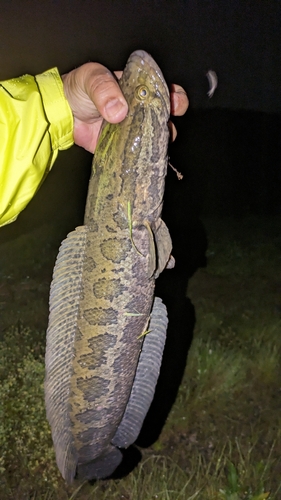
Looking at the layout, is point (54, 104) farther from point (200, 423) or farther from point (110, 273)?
point (200, 423)

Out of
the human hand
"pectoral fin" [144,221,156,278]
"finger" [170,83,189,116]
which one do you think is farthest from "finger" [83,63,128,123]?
"pectoral fin" [144,221,156,278]

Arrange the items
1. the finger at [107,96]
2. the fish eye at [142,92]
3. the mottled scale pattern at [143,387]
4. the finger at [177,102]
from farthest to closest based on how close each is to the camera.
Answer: the mottled scale pattern at [143,387] → the finger at [177,102] → the fish eye at [142,92] → the finger at [107,96]

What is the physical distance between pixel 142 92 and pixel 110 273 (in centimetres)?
89

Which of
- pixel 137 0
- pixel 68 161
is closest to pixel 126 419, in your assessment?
pixel 68 161

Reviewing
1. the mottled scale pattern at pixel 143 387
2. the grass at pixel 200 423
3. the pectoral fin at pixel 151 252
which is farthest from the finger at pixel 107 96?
the grass at pixel 200 423

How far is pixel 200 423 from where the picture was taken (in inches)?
168

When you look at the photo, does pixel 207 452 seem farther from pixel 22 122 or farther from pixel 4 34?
pixel 4 34

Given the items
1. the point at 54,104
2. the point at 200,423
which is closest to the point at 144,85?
the point at 54,104

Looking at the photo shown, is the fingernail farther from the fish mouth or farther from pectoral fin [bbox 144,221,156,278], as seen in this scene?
pectoral fin [bbox 144,221,156,278]

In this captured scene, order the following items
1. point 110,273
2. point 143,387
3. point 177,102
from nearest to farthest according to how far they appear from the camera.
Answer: point 110,273
point 177,102
point 143,387

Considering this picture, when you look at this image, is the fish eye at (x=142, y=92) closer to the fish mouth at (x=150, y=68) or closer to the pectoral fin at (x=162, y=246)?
the fish mouth at (x=150, y=68)

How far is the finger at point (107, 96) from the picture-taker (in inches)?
69.7

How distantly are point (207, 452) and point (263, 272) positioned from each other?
4.19 meters

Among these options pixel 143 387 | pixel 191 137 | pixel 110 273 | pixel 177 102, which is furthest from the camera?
pixel 191 137
